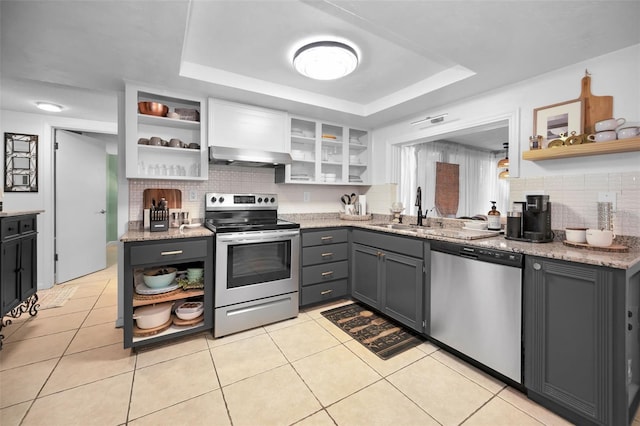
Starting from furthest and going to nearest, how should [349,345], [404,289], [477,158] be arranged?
1. [477,158]
2. [404,289]
3. [349,345]

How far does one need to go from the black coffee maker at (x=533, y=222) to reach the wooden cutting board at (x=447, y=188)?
365 centimetres

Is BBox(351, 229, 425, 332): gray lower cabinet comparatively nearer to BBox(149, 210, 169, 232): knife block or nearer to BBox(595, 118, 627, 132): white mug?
BBox(595, 118, 627, 132): white mug

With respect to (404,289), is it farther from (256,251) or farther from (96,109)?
(96,109)

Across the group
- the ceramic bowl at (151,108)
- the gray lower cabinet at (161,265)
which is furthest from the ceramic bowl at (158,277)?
the ceramic bowl at (151,108)

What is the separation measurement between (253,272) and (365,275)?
1.15 m

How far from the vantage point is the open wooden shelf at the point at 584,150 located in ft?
5.47

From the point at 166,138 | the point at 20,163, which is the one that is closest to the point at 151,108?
the point at 166,138

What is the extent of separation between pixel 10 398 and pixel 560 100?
416cm

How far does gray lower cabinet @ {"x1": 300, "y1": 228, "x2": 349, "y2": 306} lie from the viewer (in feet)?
9.22

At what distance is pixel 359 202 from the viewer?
148 inches

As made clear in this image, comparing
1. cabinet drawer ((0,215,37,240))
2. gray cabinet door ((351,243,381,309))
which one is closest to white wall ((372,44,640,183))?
gray cabinet door ((351,243,381,309))

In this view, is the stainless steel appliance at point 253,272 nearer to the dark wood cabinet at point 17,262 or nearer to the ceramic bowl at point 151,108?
the ceramic bowl at point 151,108

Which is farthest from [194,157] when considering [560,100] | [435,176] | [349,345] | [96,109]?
[435,176]

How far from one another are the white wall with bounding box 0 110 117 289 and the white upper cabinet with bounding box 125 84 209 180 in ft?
6.45
